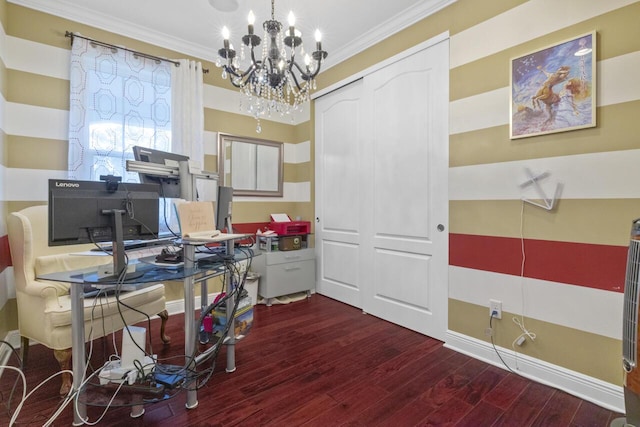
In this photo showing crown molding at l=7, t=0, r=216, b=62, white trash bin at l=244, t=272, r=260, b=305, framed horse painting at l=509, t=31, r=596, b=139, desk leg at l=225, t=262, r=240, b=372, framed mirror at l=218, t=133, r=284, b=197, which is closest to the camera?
framed horse painting at l=509, t=31, r=596, b=139

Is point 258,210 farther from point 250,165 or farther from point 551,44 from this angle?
point 551,44

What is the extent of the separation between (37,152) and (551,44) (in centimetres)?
390

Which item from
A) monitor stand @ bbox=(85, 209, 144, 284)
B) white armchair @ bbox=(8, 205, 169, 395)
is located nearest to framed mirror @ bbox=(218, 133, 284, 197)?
white armchair @ bbox=(8, 205, 169, 395)

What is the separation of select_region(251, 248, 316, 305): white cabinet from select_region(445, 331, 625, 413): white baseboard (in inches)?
70.1

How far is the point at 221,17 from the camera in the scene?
8.80ft

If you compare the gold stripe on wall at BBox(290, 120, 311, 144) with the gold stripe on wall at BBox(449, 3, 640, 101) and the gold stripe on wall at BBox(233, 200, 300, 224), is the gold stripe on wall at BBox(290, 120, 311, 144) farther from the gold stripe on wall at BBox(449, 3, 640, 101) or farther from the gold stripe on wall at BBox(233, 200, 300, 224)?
the gold stripe on wall at BBox(449, 3, 640, 101)

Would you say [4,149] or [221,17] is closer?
[4,149]

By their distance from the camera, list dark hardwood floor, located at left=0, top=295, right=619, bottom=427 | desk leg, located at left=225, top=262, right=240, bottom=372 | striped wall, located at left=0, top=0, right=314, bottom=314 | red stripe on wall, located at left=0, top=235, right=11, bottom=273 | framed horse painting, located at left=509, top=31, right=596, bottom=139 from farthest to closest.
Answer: striped wall, located at left=0, top=0, right=314, bottom=314, red stripe on wall, located at left=0, top=235, right=11, bottom=273, desk leg, located at left=225, top=262, right=240, bottom=372, framed horse painting, located at left=509, top=31, right=596, bottom=139, dark hardwood floor, located at left=0, top=295, right=619, bottom=427

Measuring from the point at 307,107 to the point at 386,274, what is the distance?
7.79 ft

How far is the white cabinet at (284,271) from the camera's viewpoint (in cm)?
333

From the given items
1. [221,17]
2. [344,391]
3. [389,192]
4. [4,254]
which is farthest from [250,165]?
[344,391]

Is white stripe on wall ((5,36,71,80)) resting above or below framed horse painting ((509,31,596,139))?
above

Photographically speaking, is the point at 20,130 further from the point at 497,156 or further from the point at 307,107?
the point at 497,156

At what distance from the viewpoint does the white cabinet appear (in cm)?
333
